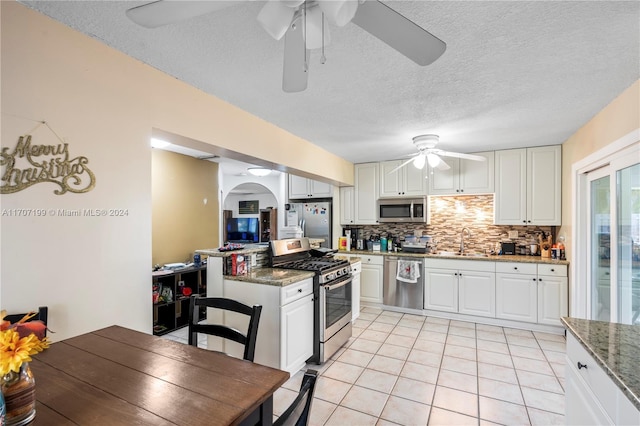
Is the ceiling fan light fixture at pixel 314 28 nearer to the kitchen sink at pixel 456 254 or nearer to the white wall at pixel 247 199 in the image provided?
the kitchen sink at pixel 456 254

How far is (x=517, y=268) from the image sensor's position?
373 cm

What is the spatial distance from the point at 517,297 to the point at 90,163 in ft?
14.8

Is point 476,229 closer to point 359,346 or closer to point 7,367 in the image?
point 359,346

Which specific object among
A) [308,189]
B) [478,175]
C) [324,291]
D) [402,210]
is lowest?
[324,291]

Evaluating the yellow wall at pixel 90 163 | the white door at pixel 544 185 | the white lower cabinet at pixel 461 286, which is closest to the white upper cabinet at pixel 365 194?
the white lower cabinet at pixel 461 286

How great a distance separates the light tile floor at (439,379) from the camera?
211 cm

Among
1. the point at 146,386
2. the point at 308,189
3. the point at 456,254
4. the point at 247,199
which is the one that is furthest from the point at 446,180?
the point at 247,199

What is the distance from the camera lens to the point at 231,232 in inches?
404

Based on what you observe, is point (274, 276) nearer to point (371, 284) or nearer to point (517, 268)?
point (371, 284)

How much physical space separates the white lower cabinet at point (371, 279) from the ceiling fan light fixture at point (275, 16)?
389 centimetres

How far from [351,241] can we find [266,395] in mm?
4200

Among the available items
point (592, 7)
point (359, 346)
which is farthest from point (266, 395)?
point (359, 346)

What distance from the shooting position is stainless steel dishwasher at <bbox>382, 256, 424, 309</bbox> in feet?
13.9

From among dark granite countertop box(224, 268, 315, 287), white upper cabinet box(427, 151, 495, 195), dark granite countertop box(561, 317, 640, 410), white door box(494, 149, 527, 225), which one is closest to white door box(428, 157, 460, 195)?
white upper cabinet box(427, 151, 495, 195)
